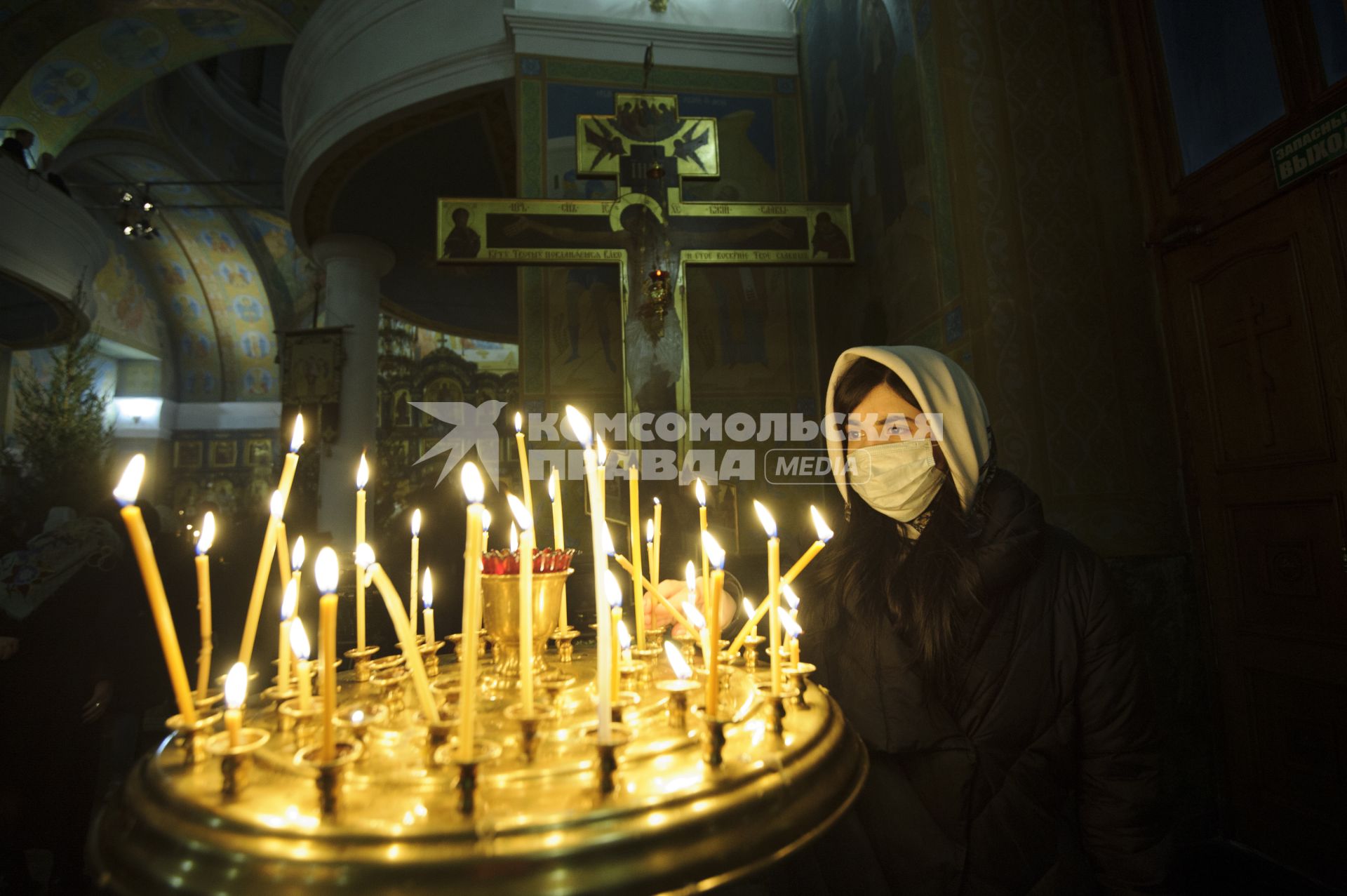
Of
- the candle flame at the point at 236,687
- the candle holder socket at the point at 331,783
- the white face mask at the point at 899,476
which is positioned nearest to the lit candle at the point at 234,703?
the candle flame at the point at 236,687

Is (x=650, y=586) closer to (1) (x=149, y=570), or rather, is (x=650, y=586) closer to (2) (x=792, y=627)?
A: (2) (x=792, y=627)

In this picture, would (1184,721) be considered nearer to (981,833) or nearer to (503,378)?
(981,833)

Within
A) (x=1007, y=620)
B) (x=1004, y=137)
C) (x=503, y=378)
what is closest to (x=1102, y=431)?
(x=1004, y=137)

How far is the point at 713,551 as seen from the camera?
3.32 ft

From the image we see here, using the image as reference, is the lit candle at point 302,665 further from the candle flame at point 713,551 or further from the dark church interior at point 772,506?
the candle flame at point 713,551

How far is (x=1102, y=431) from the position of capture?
3.03 meters

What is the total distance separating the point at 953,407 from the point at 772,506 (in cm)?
373

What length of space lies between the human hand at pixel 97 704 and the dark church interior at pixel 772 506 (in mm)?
22

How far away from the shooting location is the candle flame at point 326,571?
76 cm

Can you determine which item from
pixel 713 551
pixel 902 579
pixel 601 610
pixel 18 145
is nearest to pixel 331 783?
pixel 601 610

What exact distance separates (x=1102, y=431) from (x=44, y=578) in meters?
4.49

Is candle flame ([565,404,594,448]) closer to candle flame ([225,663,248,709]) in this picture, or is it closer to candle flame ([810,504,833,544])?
candle flame ([810,504,833,544])

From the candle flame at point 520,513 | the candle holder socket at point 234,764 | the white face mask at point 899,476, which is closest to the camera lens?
the candle holder socket at point 234,764

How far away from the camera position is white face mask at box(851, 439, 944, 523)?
1.51m
